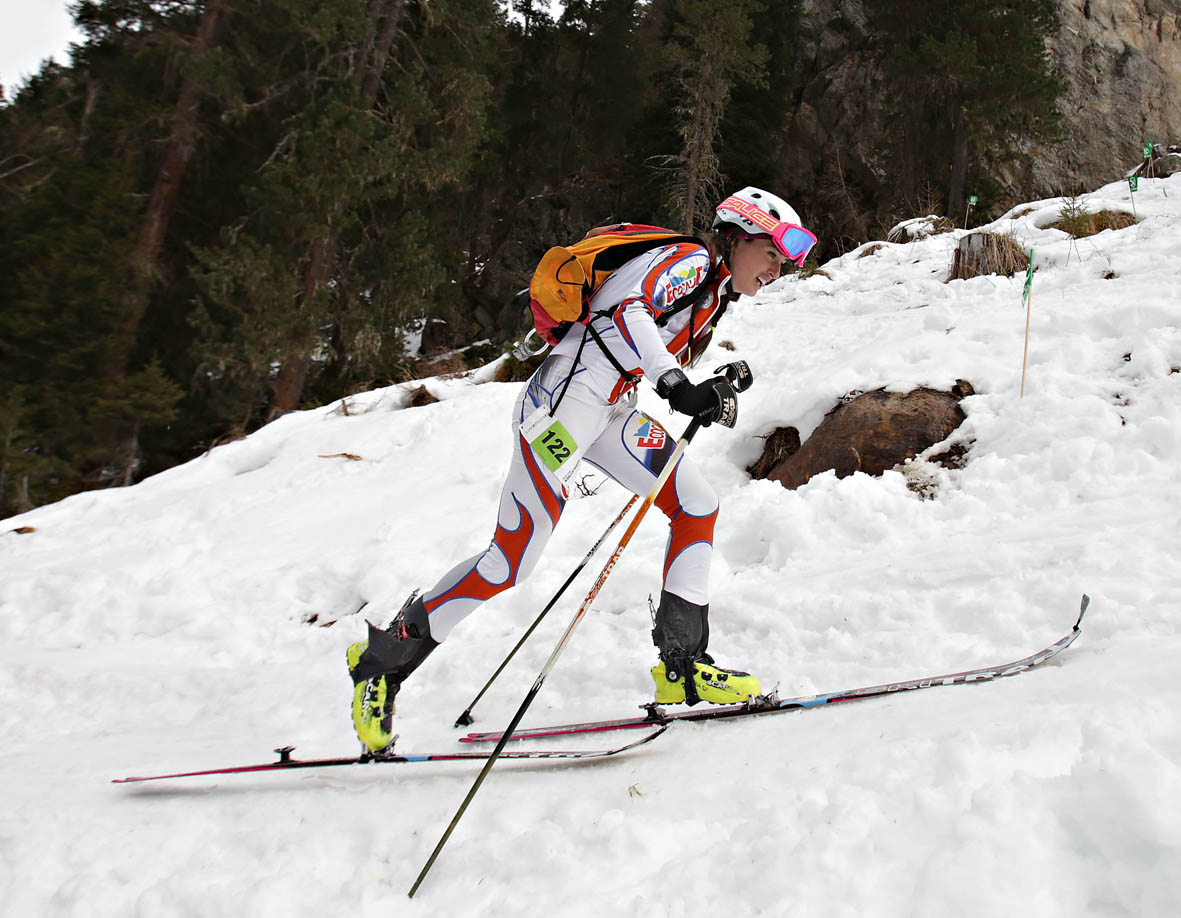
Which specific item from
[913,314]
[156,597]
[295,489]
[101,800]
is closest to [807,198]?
[913,314]

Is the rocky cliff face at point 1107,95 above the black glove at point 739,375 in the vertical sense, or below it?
above

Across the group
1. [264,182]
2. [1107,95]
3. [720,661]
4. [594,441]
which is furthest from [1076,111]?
[594,441]

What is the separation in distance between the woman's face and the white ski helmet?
0.03 m

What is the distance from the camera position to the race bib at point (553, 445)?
318 cm

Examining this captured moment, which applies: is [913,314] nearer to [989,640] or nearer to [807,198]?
[989,640]

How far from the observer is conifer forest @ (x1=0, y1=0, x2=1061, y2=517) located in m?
13.1

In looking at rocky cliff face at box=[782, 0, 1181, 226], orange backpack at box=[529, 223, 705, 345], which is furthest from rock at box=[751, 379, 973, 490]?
rocky cliff face at box=[782, 0, 1181, 226]

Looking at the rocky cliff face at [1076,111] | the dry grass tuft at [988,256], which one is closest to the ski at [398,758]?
the dry grass tuft at [988,256]

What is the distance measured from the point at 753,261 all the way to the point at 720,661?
6.28 ft

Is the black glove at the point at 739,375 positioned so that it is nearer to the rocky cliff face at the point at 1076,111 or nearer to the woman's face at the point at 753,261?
the woman's face at the point at 753,261

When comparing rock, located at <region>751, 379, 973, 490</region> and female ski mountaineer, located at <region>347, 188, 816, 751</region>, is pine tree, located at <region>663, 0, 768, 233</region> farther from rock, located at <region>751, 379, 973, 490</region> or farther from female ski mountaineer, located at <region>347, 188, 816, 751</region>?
female ski mountaineer, located at <region>347, 188, 816, 751</region>

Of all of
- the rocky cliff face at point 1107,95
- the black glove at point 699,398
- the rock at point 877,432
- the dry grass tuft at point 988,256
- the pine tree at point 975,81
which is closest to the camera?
the black glove at point 699,398

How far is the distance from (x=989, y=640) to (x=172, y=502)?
7737 mm

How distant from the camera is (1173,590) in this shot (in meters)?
3.10
